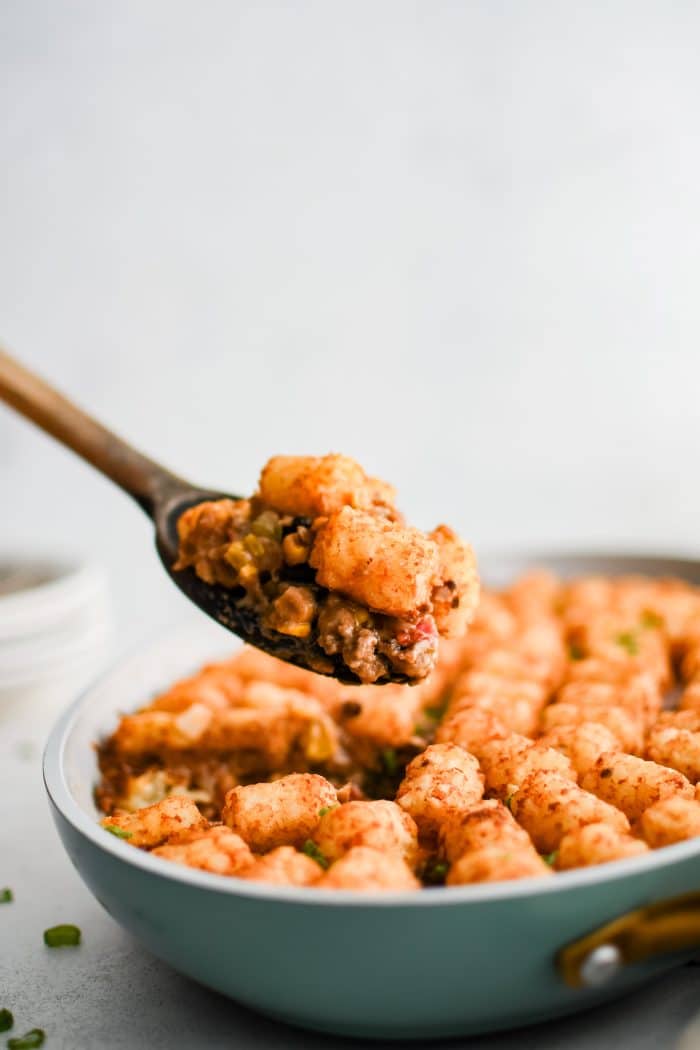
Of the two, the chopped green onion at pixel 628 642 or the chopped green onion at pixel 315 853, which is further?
the chopped green onion at pixel 628 642

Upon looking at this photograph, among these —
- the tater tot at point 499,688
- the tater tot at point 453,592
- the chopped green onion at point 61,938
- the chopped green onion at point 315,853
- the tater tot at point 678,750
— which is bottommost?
the chopped green onion at point 61,938

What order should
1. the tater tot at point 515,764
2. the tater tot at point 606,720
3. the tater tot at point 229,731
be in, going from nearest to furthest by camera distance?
the tater tot at point 515,764, the tater tot at point 606,720, the tater tot at point 229,731

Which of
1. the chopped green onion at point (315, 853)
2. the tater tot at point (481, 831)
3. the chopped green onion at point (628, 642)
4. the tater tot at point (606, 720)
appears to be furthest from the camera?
the chopped green onion at point (628, 642)

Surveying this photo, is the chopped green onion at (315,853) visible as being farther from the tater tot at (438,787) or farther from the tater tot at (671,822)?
the tater tot at (671,822)

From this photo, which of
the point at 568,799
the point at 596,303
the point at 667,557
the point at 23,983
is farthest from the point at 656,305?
the point at 23,983

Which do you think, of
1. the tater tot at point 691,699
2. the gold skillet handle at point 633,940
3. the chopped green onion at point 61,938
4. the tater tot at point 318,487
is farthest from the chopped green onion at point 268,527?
the gold skillet handle at point 633,940


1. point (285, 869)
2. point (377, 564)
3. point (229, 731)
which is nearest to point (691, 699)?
point (377, 564)

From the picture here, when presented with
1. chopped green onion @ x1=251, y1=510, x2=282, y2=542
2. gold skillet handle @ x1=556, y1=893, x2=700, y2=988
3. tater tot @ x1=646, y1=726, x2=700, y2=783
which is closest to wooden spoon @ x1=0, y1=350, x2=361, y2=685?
chopped green onion @ x1=251, y1=510, x2=282, y2=542
